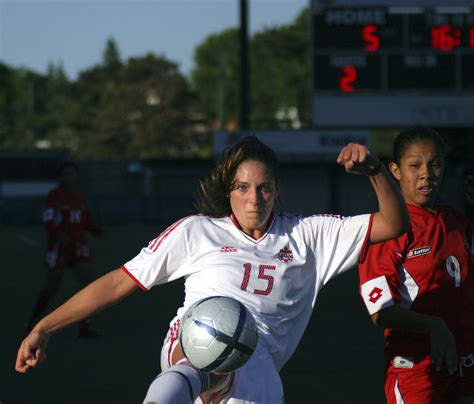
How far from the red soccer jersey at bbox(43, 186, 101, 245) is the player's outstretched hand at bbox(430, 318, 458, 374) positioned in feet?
24.9

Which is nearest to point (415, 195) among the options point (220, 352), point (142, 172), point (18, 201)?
point (220, 352)

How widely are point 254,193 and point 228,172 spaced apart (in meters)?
0.18

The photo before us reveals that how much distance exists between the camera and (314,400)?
7617mm

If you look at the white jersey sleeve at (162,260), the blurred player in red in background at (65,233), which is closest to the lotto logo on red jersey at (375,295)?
the white jersey sleeve at (162,260)

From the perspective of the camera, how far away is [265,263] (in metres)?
4.39

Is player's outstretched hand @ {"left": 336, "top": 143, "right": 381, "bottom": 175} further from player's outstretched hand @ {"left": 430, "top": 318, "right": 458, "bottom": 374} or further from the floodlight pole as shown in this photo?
the floodlight pole

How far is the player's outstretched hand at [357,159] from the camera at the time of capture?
3.97m

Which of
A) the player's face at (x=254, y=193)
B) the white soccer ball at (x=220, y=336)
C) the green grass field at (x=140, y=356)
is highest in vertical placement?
the player's face at (x=254, y=193)

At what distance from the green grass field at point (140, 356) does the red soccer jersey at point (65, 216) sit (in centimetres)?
112

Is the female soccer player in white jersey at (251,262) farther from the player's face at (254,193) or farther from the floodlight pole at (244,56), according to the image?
the floodlight pole at (244,56)

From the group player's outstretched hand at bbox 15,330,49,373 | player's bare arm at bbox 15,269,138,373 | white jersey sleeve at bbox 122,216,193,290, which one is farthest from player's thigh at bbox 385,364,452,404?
player's outstretched hand at bbox 15,330,49,373

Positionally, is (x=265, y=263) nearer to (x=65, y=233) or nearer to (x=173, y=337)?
(x=173, y=337)

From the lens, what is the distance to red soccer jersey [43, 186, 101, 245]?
1138cm

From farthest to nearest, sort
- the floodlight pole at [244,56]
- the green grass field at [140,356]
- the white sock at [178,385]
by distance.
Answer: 1. the floodlight pole at [244,56]
2. the green grass field at [140,356]
3. the white sock at [178,385]
